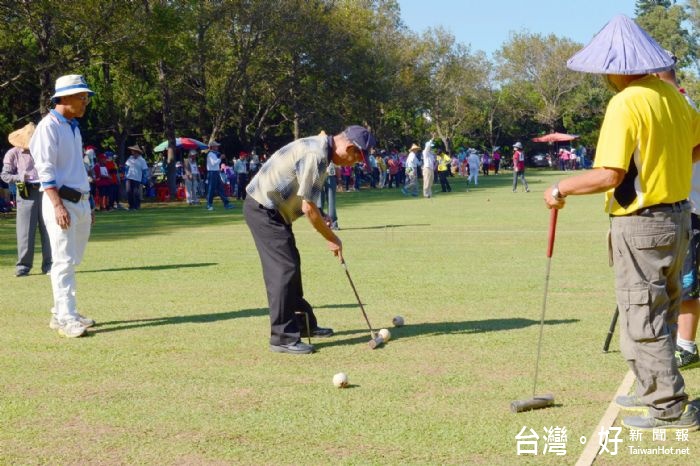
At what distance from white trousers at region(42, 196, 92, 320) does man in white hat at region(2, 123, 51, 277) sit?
4.42 meters

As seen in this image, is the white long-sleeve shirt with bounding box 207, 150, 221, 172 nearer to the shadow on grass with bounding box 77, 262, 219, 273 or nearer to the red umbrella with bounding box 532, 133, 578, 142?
the shadow on grass with bounding box 77, 262, 219, 273

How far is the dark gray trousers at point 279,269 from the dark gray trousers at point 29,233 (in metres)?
6.12

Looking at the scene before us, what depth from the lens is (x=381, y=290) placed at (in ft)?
36.1

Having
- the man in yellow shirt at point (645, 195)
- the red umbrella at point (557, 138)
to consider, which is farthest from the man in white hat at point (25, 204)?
the red umbrella at point (557, 138)

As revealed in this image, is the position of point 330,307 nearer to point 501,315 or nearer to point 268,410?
point 501,315

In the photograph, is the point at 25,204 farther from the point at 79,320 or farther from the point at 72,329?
the point at 72,329

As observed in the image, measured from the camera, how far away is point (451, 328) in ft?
28.0

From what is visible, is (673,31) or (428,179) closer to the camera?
(428,179)

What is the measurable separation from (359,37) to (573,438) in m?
46.6

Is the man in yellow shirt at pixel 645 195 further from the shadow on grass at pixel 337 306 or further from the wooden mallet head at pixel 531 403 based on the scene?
the shadow on grass at pixel 337 306

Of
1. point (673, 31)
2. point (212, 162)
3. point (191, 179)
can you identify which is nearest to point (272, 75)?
point (191, 179)

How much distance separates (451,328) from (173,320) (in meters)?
2.76

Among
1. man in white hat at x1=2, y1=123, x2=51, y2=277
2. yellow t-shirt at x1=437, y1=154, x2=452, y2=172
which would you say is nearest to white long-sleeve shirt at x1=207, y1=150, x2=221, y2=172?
yellow t-shirt at x1=437, y1=154, x2=452, y2=172

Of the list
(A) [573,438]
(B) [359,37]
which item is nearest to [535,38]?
(B) [359,37]
